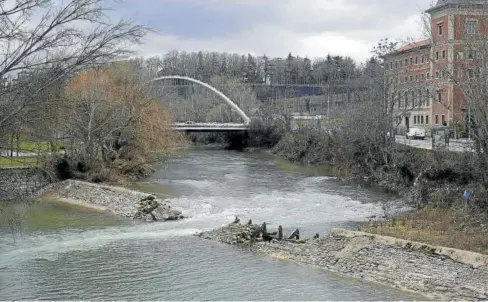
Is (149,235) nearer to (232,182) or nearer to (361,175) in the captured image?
(232,182)

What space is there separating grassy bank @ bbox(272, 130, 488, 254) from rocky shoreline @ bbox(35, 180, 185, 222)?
9256mm

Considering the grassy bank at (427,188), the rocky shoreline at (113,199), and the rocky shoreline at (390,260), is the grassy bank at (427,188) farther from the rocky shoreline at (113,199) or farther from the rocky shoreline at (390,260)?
the rocky shoreline at (113,199)

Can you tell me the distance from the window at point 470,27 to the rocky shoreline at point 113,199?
1479cm

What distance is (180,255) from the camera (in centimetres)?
1859

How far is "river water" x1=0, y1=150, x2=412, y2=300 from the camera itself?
14.9m

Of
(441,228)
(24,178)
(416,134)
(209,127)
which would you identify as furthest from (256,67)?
(441,228)

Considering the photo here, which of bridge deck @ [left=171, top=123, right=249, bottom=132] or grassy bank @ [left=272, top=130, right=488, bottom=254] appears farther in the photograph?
bridge deck @ [left=171, top=123, right=249, bottom=132]

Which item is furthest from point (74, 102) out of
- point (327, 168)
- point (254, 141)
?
point (254, 141)

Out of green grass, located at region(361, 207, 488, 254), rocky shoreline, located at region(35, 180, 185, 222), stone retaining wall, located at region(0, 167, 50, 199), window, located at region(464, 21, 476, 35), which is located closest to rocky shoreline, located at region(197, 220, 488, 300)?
green grass, located at region(361, 207, 488, 254)

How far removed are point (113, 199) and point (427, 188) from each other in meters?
15.4

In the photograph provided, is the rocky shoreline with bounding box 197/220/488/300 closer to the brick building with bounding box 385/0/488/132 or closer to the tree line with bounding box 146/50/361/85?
the brick building with bounding box 385/0/488/132

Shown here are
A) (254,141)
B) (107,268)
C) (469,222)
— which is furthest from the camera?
(254,141)

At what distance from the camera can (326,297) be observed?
14219 millimetres

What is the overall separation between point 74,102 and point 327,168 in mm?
38305
